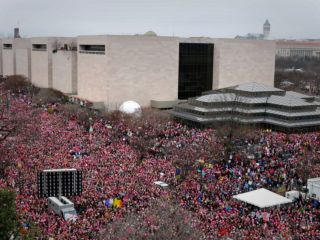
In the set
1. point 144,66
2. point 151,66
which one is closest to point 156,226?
point 144,66

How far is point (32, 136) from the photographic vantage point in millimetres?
37781

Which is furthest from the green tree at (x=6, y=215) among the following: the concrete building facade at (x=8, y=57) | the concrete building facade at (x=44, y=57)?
the concrete building facade at (x=8, y=57)

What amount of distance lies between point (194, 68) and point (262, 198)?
3788 centimetres

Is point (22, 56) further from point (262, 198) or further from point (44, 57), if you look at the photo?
point (262, 198)

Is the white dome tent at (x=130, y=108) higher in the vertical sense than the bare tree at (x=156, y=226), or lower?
higher

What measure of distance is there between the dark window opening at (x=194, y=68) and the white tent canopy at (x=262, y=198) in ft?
119

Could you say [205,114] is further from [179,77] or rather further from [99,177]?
[99,177]

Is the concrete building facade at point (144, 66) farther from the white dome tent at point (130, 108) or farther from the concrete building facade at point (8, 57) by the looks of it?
the concrete building facade at point (8, 57)

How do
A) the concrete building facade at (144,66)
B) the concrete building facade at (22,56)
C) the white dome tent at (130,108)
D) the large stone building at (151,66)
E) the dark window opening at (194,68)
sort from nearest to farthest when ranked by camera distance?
the white dome tent at (130,108) < the concrete building facade at (144,66) < the large stone building at (151,66) < the dark window opening at (194,68) < the concrete building facade at (22,56)

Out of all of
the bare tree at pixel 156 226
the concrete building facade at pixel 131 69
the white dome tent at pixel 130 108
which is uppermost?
the concrete building facade at pixel 131 69

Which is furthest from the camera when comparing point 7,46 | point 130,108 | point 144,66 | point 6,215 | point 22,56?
point 7,46

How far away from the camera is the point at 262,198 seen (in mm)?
25172

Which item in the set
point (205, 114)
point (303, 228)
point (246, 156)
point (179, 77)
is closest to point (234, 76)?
point (179, 77)

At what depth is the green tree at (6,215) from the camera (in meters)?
14.8
